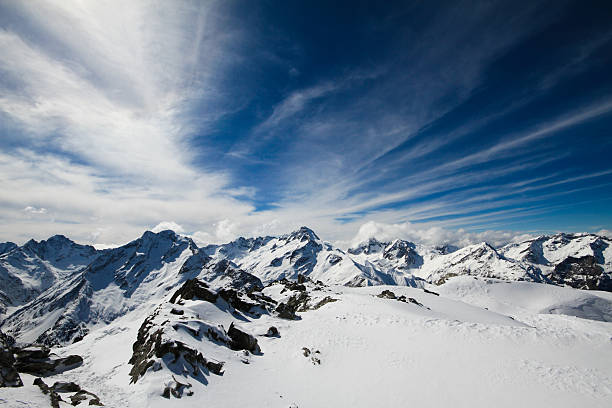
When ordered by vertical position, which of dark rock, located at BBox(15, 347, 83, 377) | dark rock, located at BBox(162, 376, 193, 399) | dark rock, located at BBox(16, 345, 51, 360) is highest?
dark rock, located at BBox(162, 376, 193, 399)

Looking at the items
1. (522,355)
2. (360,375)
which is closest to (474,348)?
(522,355)

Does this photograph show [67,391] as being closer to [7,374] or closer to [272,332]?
[7,374]

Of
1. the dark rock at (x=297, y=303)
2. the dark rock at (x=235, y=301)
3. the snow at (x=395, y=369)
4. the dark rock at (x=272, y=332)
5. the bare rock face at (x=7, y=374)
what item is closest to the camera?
the bare rock face at (x=7, y=374)

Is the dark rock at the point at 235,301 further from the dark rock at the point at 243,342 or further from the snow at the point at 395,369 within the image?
the dark rock at the point at 243,342

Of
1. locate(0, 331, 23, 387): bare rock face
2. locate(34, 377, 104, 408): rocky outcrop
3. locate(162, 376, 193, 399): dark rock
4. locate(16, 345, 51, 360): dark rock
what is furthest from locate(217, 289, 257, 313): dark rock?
locate(162, 376, 193, 399): dark rock

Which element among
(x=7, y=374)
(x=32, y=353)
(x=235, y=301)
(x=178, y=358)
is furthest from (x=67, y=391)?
(x=235, y=301)

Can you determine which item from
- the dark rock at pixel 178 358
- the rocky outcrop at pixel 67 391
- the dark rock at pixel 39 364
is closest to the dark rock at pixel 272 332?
the dark rock at pixel 178 358

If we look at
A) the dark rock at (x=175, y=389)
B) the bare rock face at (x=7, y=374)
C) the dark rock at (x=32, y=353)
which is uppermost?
the bare rock face at (x=7, y=374)

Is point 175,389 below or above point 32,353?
above

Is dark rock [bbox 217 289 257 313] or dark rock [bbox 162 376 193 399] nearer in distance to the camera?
dark rock [bbox 162 376 193 399]

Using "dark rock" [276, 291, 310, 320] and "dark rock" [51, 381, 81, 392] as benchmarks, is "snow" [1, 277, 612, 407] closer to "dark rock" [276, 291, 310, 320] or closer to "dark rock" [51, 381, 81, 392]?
"dark rock" [51, 381, 81, 392]

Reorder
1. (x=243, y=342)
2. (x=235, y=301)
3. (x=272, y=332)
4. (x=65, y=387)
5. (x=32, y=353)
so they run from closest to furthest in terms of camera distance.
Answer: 1. (x=65, y=387)
2. (x=32, y=353)
3. (x=243, y=342)
4. (x=272, y=332)
5. (x=235, y=301)

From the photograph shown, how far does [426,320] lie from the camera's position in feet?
93.4

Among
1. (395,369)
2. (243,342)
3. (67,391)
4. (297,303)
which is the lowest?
(67,391)
